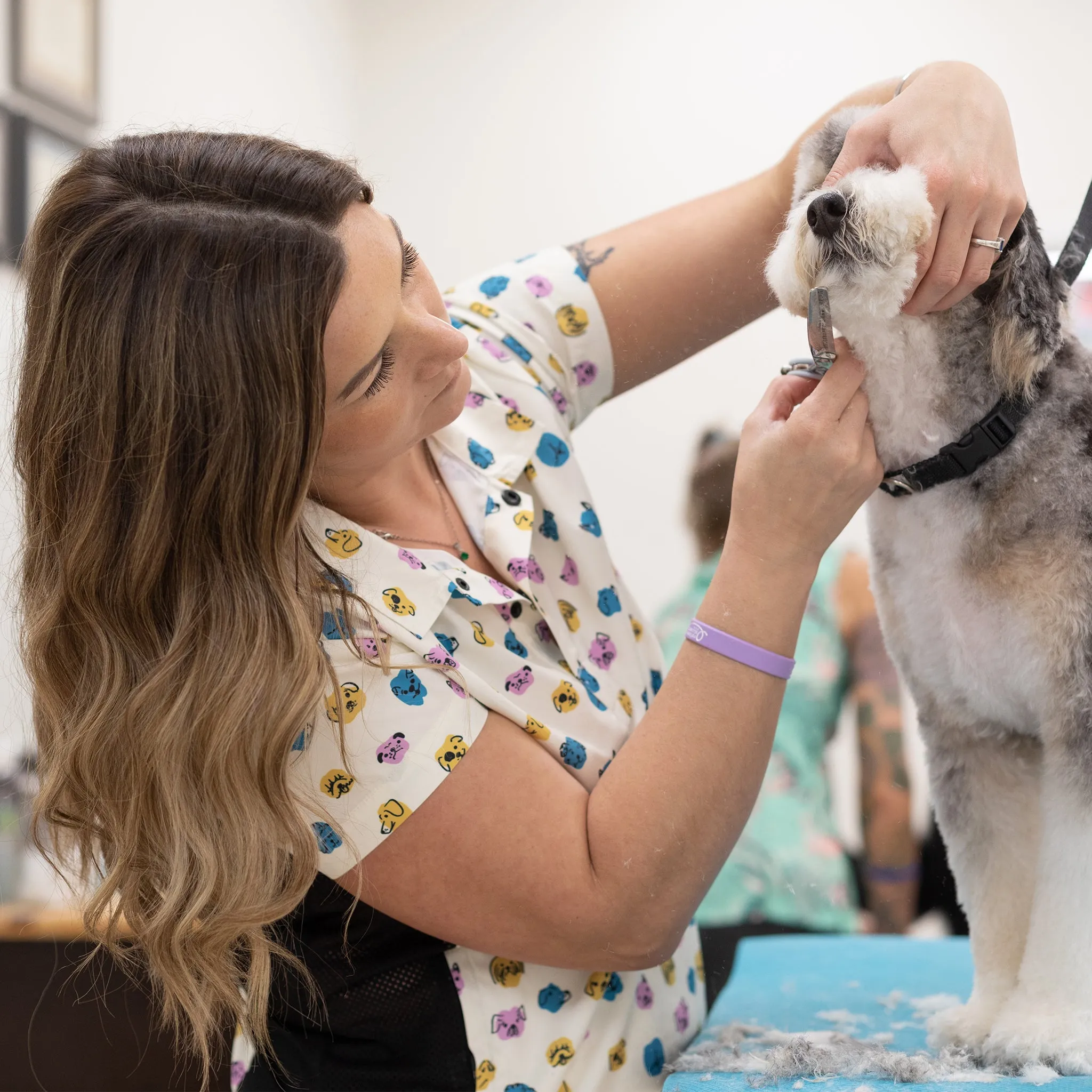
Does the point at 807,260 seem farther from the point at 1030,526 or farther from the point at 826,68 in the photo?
the point at 826,68

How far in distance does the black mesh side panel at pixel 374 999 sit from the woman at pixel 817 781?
0.84 ft

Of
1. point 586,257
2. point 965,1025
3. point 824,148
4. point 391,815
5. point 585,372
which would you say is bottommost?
point 965,1025

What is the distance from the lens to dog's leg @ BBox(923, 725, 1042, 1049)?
767 millimetres

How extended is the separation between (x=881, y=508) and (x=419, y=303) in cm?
39

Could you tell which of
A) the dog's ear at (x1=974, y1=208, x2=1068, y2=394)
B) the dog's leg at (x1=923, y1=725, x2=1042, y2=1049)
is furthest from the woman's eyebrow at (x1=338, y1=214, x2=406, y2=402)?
the dog's leg at (x1=923, y1=725, x2=1042, y2=1049)

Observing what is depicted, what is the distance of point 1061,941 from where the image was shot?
71 centimetres

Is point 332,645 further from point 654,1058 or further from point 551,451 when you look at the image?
point 654,1058

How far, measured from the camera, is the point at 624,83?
99 cm

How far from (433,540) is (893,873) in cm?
51

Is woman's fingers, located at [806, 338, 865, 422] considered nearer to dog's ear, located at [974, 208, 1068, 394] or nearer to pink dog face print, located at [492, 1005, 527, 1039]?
dog's ear, located at [974, 208, 1068, 394]

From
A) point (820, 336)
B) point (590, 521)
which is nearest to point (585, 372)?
point (590, 521)

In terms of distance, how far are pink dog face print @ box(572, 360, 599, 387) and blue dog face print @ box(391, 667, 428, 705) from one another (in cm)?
39

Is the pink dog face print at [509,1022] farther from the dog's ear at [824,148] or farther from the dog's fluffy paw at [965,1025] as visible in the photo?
the dog's ear at [824,148]

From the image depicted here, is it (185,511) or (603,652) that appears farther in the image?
(603,652)
